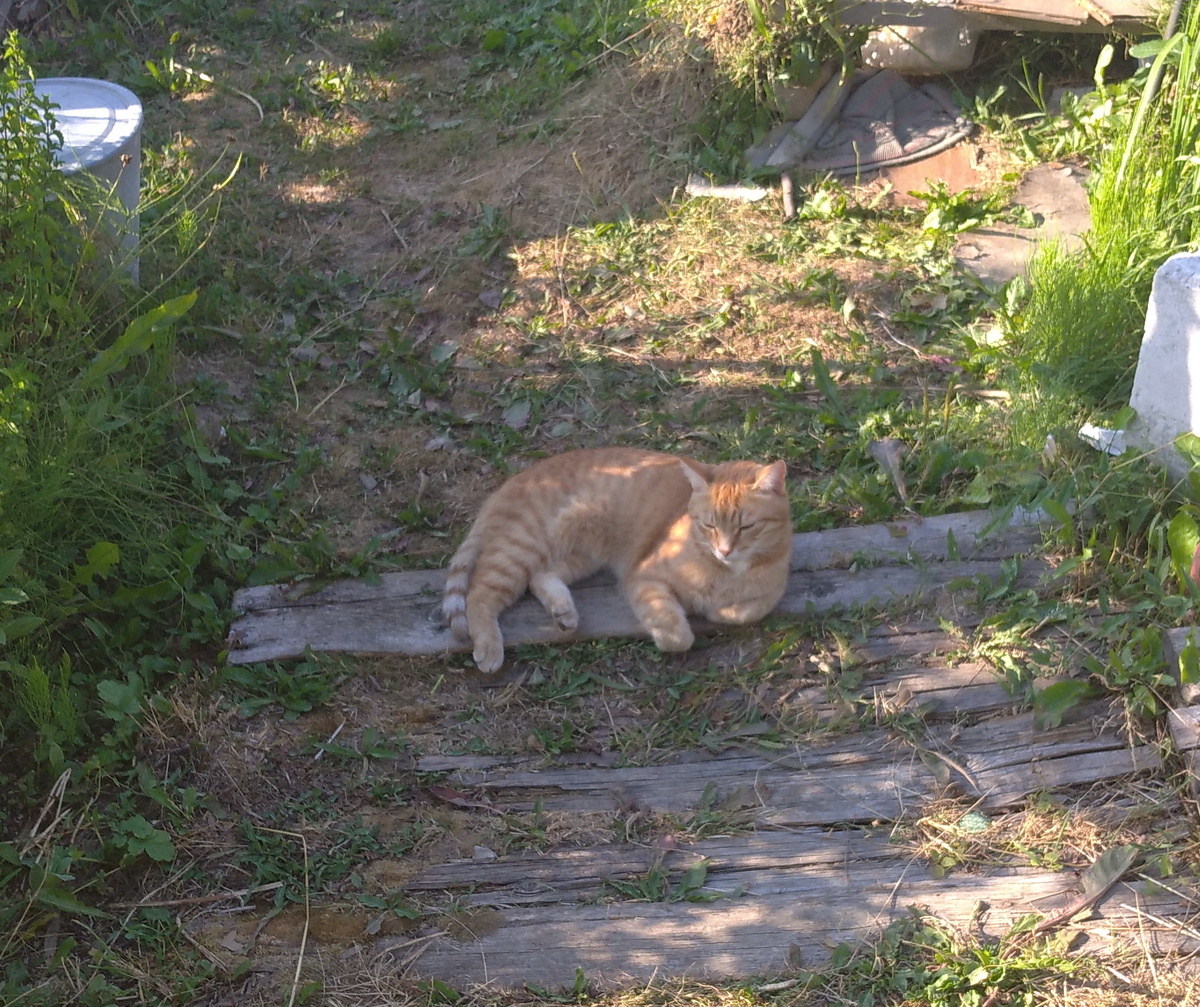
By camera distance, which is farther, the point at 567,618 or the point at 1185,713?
the point at 567,618

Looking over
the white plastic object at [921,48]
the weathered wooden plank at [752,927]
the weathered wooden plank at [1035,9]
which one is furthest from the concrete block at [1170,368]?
the white plastic object at [921,48]

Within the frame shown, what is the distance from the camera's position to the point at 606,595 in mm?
4398

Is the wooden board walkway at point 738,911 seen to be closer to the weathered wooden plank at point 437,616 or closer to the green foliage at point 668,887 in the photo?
the green foliage at point 668,887

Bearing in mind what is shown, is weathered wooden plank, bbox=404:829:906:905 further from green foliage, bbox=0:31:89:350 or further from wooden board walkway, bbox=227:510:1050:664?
green foliage, bbox=0:31:89:350

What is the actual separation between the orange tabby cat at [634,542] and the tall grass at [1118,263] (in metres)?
1.56

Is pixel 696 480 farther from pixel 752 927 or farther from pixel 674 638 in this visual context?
pixel 752 927

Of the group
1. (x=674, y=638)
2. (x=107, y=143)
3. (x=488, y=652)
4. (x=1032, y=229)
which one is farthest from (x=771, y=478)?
(x=107, y=143)

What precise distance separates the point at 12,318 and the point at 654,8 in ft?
13.8

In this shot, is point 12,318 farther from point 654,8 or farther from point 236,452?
point 654,8

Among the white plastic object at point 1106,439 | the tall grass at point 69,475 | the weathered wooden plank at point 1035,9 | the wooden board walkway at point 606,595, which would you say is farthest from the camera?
the weathered wooden plank at point 1035,9

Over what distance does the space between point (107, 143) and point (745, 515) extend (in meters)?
3.27

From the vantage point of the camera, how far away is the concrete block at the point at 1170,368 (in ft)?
13.4

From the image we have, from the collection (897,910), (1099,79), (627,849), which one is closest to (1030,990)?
(897,910)

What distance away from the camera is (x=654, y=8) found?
6766 mm
